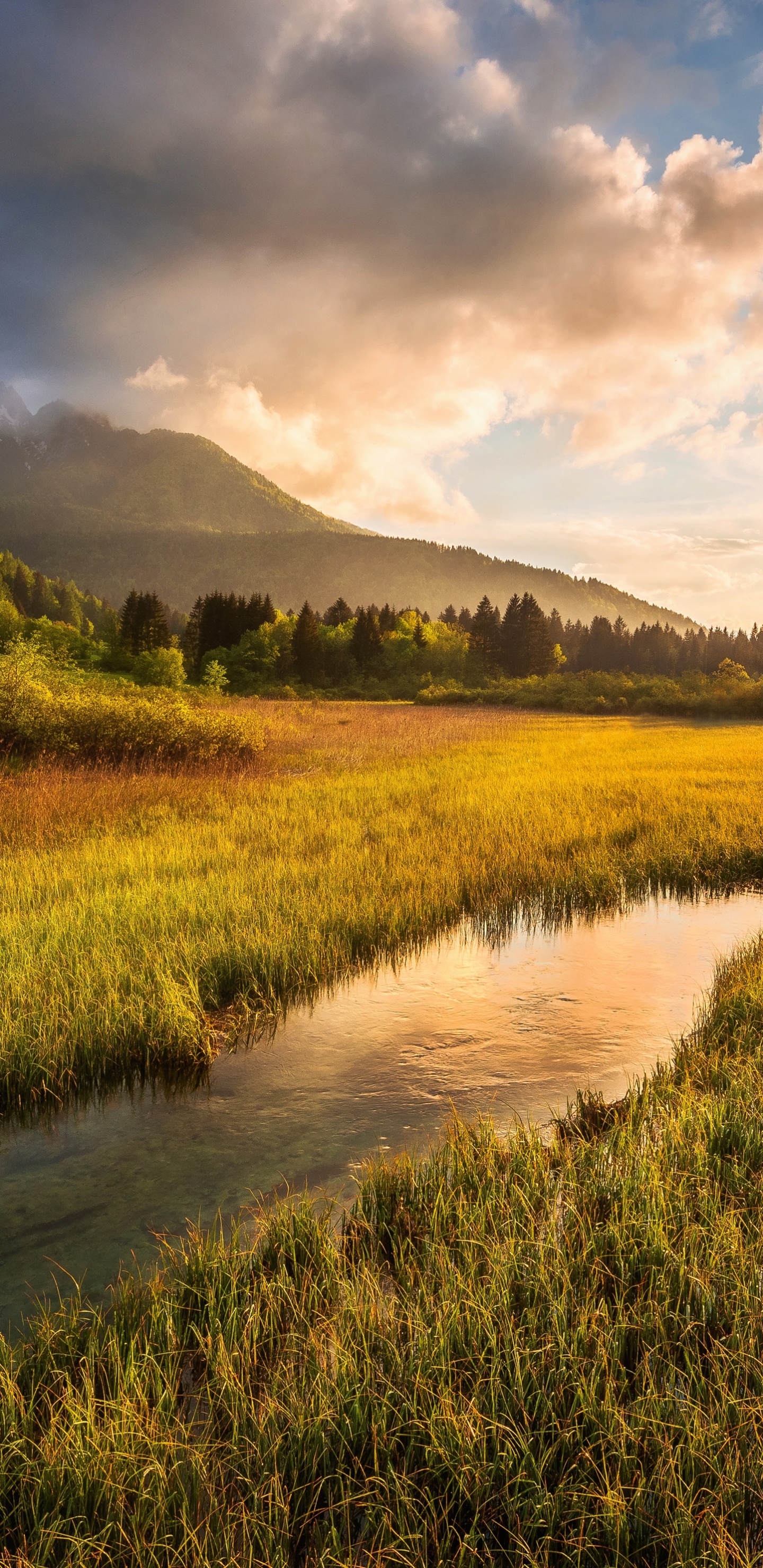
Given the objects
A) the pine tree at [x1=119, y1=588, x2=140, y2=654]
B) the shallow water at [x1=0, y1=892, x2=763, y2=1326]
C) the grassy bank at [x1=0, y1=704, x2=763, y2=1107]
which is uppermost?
the pine tree at [x1=119, y1=588, x2=140, y2=654]

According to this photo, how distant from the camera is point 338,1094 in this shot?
5266mm

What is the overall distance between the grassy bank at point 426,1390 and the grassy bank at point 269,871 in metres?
2.68

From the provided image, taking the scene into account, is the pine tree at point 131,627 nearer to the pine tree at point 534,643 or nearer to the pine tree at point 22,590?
the pine tree at point 534,643

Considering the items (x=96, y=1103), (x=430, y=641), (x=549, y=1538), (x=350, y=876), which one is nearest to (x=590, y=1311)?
(x=549, y=1538)

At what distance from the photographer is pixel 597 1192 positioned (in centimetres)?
384

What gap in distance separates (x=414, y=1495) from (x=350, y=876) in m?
7.69

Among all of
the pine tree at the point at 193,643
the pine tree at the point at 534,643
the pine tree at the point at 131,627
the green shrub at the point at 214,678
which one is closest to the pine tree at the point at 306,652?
the pine tree at the point at 193,643

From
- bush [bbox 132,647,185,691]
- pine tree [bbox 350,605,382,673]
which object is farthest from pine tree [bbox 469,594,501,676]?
bush [bbox 132,647,185,691]

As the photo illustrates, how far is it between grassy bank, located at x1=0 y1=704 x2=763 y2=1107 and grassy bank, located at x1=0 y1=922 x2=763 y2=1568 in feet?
8.78

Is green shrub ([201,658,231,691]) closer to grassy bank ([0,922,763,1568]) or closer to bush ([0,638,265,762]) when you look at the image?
bush ([0,638,265,762])

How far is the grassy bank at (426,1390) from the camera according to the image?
2.19 metres

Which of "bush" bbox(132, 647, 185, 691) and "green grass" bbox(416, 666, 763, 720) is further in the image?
"green grass" bbox(416, 666, 763, 720)

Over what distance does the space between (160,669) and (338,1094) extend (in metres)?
49.4

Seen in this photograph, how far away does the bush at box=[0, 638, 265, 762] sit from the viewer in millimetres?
16641
